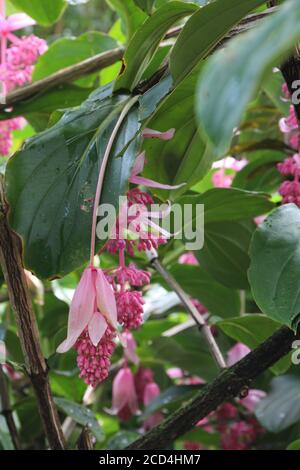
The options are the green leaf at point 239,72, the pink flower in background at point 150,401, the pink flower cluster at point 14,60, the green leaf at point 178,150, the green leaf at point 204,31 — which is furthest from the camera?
the pink flower in background at point 150,401

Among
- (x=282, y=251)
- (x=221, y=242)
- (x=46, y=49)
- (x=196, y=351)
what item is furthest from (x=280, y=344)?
(x=46, y=49)

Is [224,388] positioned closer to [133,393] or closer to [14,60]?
[133,393]

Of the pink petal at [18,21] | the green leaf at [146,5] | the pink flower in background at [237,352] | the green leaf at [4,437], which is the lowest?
the green leaf at [4,437]

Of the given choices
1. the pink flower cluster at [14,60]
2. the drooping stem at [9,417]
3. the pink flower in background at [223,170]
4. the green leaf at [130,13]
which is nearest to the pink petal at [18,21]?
the pink flower cluster at [14,60]

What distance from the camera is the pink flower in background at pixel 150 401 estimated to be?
889 mm

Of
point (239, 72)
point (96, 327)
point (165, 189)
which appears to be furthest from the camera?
point (165, 189)

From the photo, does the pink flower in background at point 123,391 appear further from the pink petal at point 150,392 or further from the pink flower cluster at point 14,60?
the pink flower cluster at point 14,60

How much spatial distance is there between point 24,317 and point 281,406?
1.07 feet

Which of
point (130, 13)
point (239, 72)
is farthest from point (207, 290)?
point (239, 72)

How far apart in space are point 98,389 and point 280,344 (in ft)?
1.27

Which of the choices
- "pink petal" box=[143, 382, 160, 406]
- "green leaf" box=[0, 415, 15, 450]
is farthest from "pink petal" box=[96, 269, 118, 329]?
"pink petal" box=[143, 382, 160, 406]

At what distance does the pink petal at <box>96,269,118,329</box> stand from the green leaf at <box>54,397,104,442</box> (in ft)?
0.73

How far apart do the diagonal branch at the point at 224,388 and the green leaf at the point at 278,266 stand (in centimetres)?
6

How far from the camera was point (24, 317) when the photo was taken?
1.78ft
